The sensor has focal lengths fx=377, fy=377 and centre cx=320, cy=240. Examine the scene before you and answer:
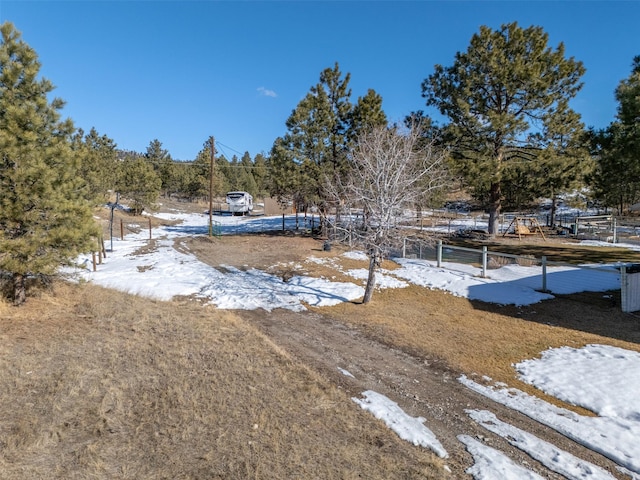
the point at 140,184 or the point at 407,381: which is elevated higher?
the point at 140,184

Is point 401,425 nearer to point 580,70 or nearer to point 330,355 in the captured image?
point 330,355

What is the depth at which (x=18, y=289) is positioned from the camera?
9164 mm

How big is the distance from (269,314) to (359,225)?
4216 millimetres

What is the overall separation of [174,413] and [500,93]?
2371 cm

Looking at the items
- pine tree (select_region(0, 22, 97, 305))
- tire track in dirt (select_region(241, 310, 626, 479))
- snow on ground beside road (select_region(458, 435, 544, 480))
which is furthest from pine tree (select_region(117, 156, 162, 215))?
snow on ground beside road (select_region(458, 435, 544, 480))

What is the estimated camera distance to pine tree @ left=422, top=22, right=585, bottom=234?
20750 millimetres

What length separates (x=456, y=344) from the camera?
27.1 ft

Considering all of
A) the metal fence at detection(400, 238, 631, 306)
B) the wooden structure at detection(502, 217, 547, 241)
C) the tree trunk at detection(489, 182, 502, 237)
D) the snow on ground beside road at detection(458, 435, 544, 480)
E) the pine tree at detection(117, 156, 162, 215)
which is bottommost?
the snow on ground beside road at detection(458, 435, 544, 480)

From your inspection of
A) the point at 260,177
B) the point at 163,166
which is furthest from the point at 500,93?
the point at 260,177

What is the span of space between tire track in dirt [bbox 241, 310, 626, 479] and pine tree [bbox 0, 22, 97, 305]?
4844 millimetres

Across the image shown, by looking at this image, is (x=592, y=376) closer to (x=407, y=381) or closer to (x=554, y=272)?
(x=407, y=381)

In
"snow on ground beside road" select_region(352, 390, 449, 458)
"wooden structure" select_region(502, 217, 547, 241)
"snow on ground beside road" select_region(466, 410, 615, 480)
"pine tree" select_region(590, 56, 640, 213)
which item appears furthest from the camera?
"wooden structure" select_region(502, 217, 547, 241)

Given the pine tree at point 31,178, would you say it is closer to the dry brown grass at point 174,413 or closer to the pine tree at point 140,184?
the dry brown grass at point 174,413

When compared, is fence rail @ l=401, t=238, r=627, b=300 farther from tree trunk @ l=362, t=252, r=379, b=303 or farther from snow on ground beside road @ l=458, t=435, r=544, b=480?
snow on ground beside road @ l=458, t=435, r=544, b=480
